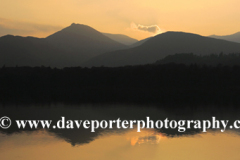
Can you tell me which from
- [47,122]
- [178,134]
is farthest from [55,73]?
[178,134]

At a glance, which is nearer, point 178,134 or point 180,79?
point 178,134

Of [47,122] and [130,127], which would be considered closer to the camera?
[130,127]

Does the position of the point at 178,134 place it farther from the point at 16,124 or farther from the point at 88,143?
the point at 16,124

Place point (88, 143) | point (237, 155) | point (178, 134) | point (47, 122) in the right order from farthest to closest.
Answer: point (47, 122) < point (178, 134) < point (88, 143) < point (237, 155)

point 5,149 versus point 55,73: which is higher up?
point 55,73

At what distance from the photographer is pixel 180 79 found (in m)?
143

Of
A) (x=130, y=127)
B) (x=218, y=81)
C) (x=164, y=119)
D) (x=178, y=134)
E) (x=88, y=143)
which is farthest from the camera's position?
(x=218, y=81)

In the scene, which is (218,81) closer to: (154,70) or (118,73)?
(154,70)

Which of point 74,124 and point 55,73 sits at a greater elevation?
point 55,73

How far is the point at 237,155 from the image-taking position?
86.3 ft

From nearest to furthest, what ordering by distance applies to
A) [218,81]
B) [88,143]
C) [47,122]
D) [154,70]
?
[88,143], [47,122], [218,81], [154,70]

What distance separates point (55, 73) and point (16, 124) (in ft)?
375

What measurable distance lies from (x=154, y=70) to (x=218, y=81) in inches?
1170

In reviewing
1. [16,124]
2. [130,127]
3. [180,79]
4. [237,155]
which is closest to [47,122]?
[16,124]
